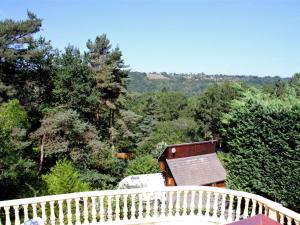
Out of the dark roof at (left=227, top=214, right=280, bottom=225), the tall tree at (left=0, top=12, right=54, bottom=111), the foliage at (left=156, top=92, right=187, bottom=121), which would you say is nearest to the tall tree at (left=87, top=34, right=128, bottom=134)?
the tall tree at (left=0, top=12, right=54, bottom=111)

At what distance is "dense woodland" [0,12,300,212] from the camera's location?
329 inches

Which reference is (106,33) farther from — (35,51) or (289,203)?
(289,203)

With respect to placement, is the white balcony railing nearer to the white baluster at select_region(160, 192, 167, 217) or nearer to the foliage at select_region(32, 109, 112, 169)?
the white baluster at select_region(160, 192, 167, 217)

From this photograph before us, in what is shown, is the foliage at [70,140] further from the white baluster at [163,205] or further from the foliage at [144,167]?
the white baluster at [163,205]

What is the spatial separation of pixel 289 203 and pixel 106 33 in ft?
73.6

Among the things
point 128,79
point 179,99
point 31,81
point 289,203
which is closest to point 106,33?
point 128,79

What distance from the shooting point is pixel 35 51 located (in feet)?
64.7

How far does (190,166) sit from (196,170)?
1.75 ft

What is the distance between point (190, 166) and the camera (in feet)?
83.4

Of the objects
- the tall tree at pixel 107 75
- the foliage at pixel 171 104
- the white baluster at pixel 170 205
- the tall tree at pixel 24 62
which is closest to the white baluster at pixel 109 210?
the white baluster at pixel 170 205

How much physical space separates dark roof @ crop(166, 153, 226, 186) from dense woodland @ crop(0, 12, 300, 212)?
1930mm

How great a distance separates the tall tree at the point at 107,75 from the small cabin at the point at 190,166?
19.7ft

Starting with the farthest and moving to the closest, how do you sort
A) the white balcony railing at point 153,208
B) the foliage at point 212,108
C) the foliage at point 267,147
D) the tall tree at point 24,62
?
the foliage at point 212,108 → the tall tree at point 24,62 → the foliage at point 267,147 → the white balcony railing at point 153,208

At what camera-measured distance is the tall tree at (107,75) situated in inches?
1019
